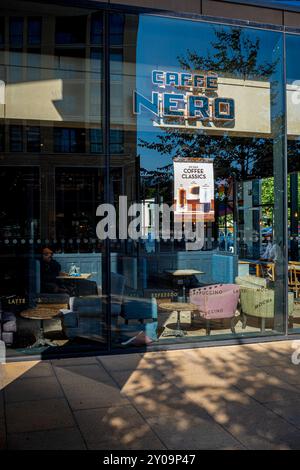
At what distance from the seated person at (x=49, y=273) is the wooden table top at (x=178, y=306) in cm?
155

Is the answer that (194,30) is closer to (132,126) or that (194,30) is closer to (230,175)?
(132,126)

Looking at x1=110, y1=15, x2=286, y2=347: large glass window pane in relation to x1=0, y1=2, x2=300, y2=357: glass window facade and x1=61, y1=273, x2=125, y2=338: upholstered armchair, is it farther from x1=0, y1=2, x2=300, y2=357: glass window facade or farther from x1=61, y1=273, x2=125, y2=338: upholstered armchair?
x1=61, y1=273, x2=125, y2=338: upholstered armchair

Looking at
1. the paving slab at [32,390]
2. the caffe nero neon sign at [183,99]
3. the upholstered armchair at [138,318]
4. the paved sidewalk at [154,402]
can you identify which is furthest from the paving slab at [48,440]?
the caffe nero neon sign at [183,99]

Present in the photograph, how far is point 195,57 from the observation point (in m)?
7.89

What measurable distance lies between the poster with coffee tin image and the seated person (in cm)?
208

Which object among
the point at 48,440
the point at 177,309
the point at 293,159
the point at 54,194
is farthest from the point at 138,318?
the point at 293,159

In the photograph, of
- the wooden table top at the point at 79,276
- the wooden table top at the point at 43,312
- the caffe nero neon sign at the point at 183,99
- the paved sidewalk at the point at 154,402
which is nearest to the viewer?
the paved sidewalk at the point at 154,402

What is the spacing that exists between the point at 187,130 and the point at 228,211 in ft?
5.17

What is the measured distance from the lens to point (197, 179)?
319 inches

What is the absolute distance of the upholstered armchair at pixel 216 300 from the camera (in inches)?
299

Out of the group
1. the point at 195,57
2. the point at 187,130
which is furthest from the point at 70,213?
the point at 195,57

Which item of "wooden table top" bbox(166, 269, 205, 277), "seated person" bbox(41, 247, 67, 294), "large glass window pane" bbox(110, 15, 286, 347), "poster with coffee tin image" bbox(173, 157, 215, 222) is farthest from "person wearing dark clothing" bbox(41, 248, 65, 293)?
"poster with coffee tin image" bbox(173, 157, 215, 222)

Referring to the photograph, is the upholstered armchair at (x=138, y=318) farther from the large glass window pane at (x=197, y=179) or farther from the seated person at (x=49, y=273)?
the seated person at (x=49, y=273)

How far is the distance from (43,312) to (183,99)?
3956 mm
